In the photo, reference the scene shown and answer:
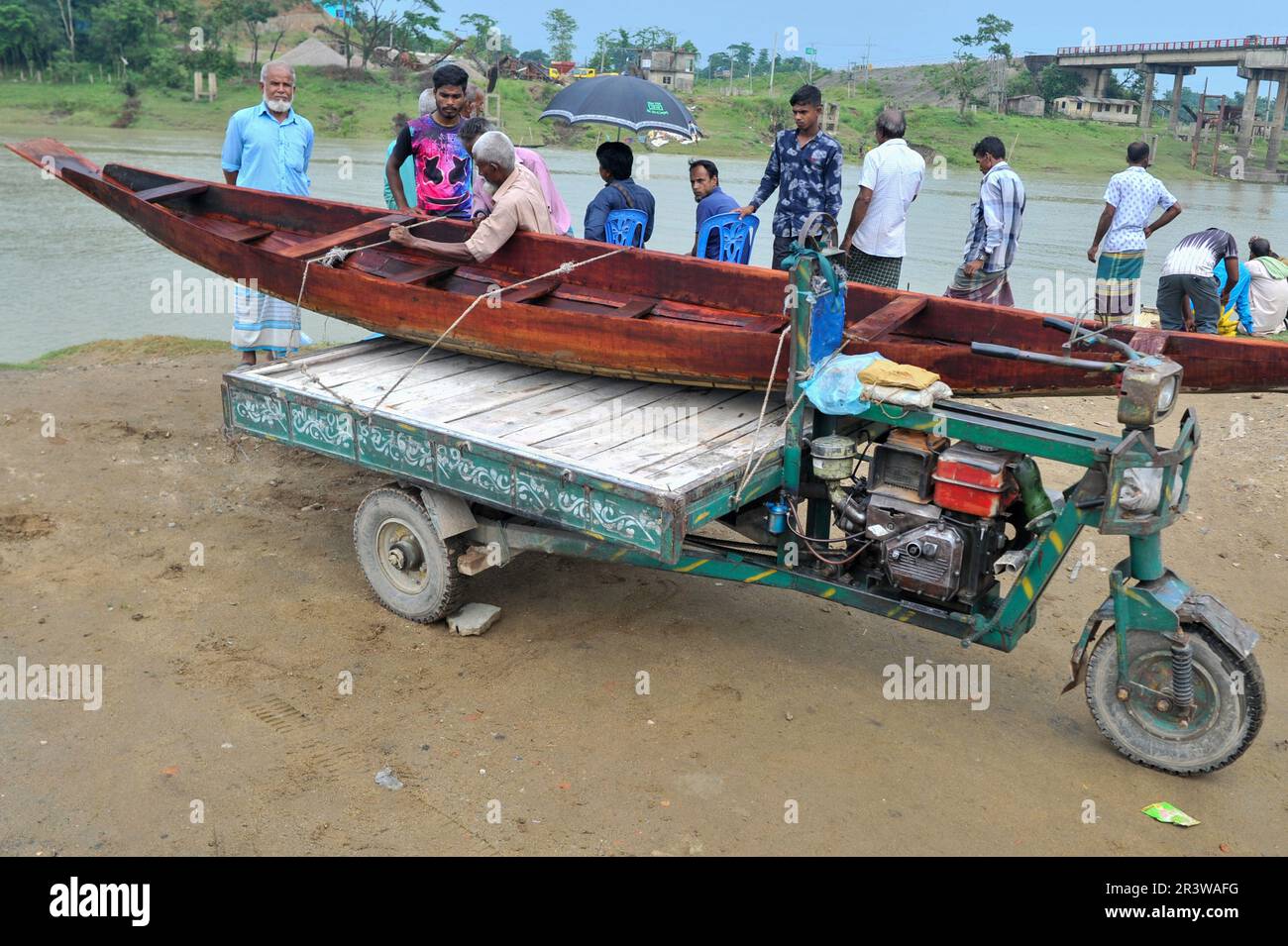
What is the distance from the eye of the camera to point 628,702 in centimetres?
409

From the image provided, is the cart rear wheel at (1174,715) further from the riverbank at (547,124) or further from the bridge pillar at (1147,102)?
the bridge pillar at (1147,102)

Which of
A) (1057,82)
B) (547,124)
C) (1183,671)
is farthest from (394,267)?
(1057,82)

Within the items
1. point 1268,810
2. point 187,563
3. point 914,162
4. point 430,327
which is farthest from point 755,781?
point 914,162

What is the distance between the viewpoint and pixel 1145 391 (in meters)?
3.21

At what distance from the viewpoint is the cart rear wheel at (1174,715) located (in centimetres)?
340

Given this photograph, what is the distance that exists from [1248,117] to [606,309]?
54407mm

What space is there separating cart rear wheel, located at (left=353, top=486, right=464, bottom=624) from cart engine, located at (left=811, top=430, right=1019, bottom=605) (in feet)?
5.41

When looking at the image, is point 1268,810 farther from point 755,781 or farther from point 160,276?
point 160,276

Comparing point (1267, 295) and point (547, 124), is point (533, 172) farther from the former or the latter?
point (547, 124)

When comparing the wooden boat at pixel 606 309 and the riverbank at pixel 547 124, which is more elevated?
the riverbank at pixel 547 124

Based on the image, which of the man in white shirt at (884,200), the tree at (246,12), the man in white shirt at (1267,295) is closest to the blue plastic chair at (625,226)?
the man in white shirt at (884,200)

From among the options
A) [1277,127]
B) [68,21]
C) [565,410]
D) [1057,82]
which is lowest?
[565,410]

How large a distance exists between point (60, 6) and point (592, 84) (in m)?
46.8

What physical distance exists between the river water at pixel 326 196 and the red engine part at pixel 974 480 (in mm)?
9196
